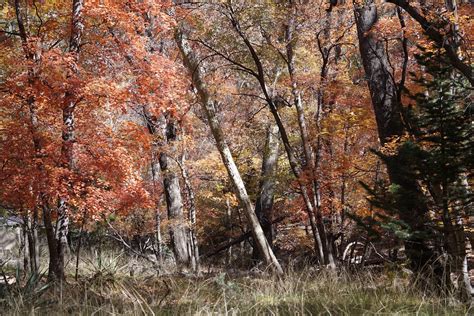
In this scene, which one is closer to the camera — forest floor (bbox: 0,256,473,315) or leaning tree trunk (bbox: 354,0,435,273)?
forest floor (bbox: 0,256,473,315)

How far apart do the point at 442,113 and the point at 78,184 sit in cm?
620

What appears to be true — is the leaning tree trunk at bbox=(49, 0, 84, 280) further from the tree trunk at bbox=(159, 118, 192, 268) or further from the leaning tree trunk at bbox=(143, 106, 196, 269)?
the tree trunk at bbox=(159, 118, 192, 268)

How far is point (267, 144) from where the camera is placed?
14242 millimetres

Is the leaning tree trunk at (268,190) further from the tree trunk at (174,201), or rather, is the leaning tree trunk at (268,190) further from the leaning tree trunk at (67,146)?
the leaning tree trunk at (67,146)

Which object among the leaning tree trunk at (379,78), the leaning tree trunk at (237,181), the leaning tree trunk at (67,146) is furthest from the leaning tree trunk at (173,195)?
the leaning tree trunk at (379,78)

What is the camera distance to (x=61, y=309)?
13.6 ft

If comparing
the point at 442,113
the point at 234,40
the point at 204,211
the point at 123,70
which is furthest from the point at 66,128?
the point at 204,211

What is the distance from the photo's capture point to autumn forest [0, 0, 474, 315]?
16.6 ft

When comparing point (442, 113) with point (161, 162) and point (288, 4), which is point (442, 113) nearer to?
point (288, 4)

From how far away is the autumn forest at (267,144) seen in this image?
16.6 ft

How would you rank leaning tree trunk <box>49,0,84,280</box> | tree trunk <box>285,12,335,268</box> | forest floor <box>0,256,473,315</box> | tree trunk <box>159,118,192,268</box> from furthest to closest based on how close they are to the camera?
1. tree trunk <box>159,118,192,268</box>
2. tree trunk <box>285,12,335,268</box>
3. leaning tree trunk <box>49,0,84,280</box>
4. forest floor <box>0,256,473,315</box>

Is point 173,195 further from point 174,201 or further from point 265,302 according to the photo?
point 265,302

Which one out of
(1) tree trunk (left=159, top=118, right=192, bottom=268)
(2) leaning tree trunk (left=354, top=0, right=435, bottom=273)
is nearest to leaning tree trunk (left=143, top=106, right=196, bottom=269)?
(1) tree trunk (left=159, top=118, right=192, bottom=268)

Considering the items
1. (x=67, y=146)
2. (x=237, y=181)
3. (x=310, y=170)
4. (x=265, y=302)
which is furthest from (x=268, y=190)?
(x=265, y=302)
